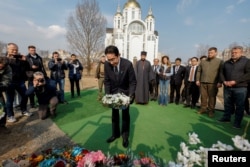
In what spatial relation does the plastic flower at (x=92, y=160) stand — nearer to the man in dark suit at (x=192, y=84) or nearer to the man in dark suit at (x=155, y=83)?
the man in dark suit at (x=192, y=84)

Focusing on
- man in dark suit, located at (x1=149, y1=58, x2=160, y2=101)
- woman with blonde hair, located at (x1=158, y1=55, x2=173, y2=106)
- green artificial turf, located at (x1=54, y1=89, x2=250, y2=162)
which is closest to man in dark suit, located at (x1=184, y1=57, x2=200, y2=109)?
green artificial turf, located at (x1=54, y1=89, x2=250, y2=162)

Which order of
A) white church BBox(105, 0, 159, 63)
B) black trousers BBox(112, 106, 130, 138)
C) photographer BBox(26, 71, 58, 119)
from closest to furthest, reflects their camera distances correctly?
black trousers BBox(112, 106, 130, 138), photographer BBox(26, 71, 58, 119), white church BBox(105, 0, 159, 63)

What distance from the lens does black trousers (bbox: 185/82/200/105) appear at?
666 cm

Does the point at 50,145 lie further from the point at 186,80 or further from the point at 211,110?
the point at 186,80

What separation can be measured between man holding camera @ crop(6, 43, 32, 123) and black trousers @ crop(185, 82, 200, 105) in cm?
564

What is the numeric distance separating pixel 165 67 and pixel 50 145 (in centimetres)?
523

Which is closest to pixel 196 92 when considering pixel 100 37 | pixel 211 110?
pixel 211 110

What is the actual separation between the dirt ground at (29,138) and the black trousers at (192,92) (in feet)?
15.9

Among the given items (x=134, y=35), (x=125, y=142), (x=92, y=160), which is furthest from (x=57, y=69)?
(x=134, y=35)

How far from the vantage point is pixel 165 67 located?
7.27 m

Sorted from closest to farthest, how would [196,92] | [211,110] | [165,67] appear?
[211,110], [196,92], [165,67]

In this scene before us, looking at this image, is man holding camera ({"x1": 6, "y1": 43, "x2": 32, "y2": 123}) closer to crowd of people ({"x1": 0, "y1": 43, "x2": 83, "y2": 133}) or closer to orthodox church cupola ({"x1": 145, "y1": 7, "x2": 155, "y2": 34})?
crowd of people ({"x1": 0, "y1": 43, "x2": 83, "y2": 133})

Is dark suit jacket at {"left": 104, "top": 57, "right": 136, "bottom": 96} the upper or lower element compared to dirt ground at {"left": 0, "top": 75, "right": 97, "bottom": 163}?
upper

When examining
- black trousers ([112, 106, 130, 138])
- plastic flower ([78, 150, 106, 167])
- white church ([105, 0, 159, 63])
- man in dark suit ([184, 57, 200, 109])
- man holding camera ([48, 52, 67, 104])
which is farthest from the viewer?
white church ([105, 0, 159, 63])
